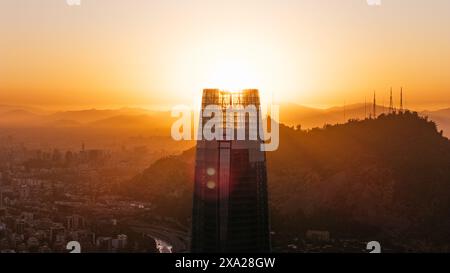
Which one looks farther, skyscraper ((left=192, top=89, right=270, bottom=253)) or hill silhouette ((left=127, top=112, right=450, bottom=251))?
hill silhouette ((left=127, top=112, right=450, bottom=251))

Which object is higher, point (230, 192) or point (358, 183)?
point (358, 183)

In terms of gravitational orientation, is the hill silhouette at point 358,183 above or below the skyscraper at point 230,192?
above

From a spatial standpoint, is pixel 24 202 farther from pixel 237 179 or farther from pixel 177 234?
pixel 237 179

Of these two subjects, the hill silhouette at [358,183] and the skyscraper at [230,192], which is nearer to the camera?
the skyscraper at [230,192]

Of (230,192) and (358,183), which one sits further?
(358,183)
